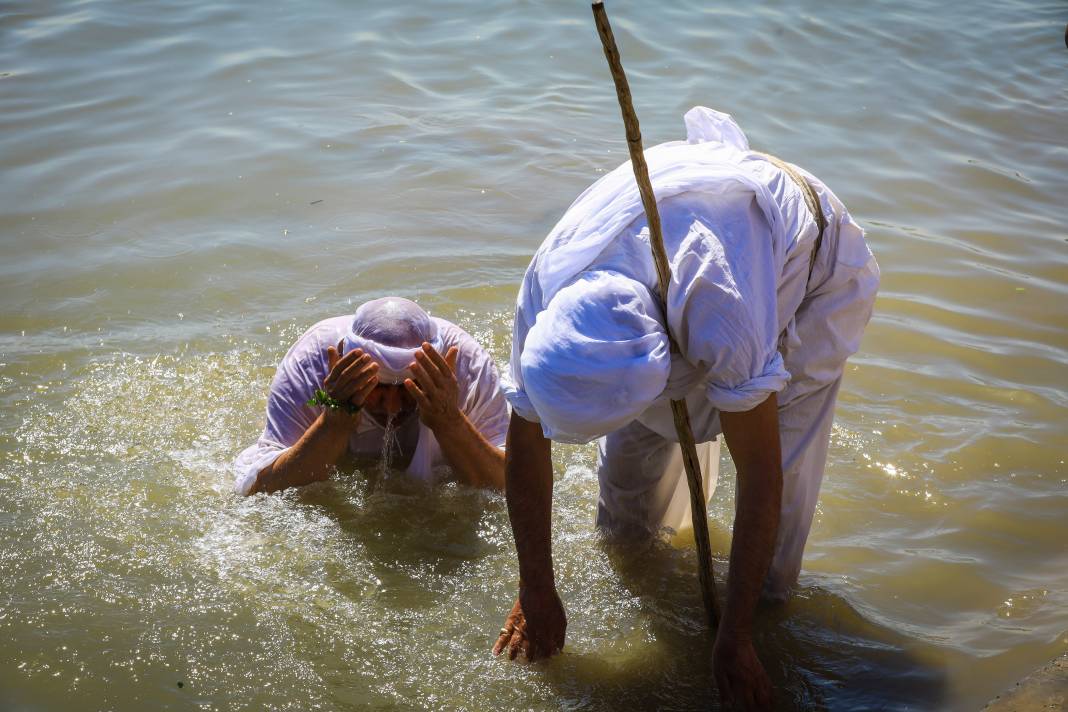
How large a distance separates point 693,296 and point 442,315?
3229 mm

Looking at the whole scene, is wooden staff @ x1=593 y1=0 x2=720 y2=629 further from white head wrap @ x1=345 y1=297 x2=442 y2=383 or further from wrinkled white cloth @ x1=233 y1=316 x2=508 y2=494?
wrinkled white cloth @ x1=233 y1=316 x2=508 y2=494

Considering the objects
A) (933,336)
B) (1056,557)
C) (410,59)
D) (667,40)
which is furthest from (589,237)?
(667,40)

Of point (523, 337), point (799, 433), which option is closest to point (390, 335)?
point (523, 337)

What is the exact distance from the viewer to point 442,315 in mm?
5711

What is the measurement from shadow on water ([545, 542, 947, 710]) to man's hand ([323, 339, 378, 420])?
3.66 ft

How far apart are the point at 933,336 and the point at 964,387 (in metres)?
0.51

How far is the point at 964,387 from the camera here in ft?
17.2

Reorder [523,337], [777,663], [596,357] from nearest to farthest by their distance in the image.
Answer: [596,357], [523,337], [777,663]

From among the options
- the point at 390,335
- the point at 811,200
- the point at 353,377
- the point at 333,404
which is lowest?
the point at 333,404

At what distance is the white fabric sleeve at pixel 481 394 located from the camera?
14.2ft

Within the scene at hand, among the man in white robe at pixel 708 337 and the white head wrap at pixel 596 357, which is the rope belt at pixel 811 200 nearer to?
the man in white robe at pixel 708 337

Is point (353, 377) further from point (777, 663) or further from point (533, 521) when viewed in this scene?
point (777, 663)

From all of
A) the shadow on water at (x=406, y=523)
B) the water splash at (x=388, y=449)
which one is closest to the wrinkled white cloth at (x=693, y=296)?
the shadow on water at (x=406, y=523)

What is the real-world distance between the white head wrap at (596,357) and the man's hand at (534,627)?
752mm
